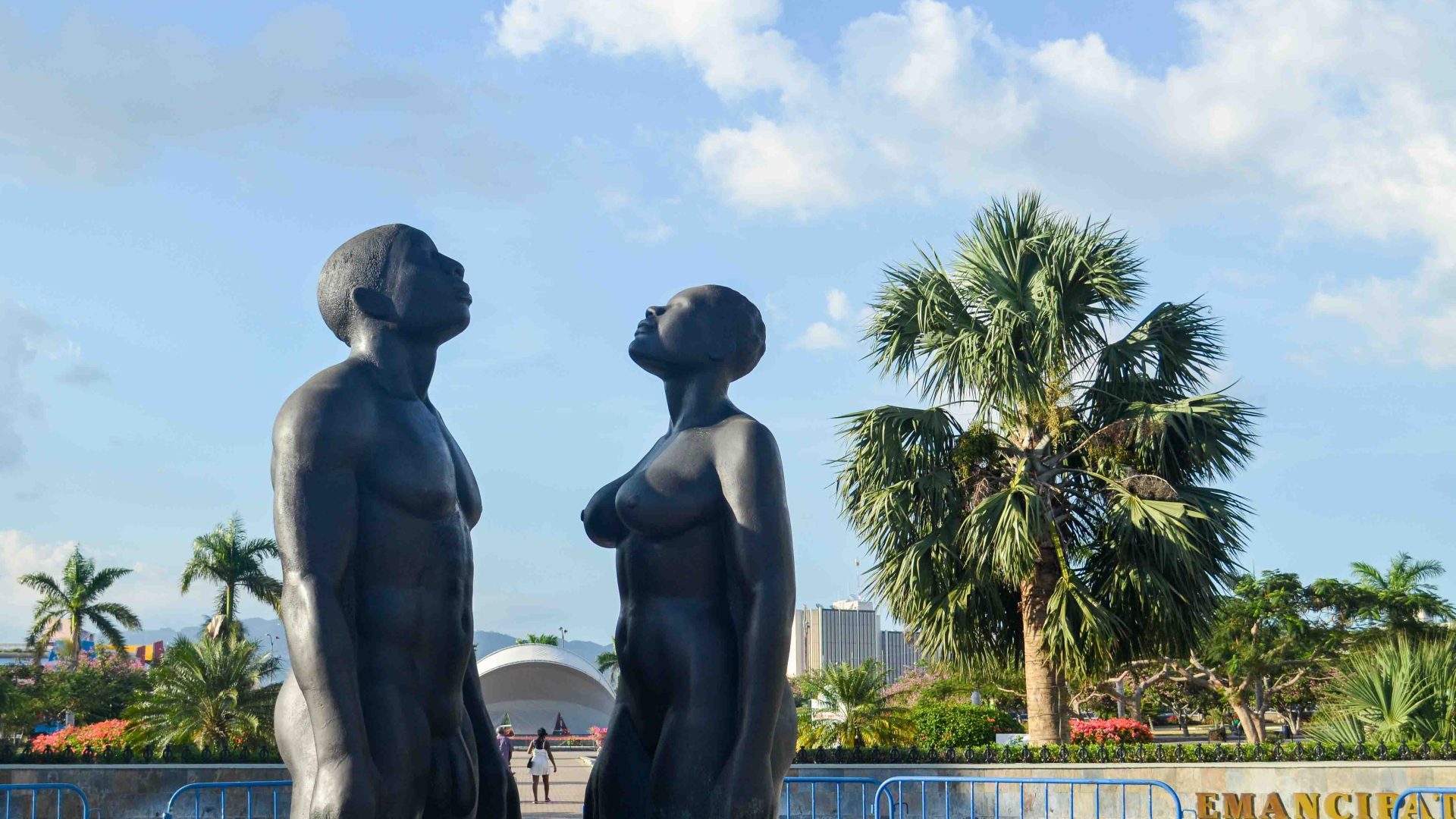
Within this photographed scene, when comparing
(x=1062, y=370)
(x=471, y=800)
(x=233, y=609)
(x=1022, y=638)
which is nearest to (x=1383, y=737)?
(x=1022, y=638)

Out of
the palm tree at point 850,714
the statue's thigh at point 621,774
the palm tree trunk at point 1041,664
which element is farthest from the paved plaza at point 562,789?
the statue's thigh at point 621,774

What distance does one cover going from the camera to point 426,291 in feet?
11.5

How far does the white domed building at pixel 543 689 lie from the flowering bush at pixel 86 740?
3096 centimetres

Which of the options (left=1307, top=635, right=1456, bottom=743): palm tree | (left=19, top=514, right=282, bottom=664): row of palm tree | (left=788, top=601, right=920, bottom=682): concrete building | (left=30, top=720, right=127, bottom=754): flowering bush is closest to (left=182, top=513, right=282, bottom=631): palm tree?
(left=19, top=514, right=282, bottom=664): row of palm tree

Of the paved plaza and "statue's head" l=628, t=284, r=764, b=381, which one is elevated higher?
"statue's head" l=628, t=284, r=764, b=381

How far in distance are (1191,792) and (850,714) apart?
19.8 ft

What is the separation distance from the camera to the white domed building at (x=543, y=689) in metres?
52.1

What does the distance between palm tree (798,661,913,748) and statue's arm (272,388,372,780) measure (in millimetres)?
14706

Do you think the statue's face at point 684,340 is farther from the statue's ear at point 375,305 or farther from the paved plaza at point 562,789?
the paved plaza at point 562,789

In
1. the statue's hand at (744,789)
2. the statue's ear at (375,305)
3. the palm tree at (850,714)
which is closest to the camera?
the statue's hand at (744,789)

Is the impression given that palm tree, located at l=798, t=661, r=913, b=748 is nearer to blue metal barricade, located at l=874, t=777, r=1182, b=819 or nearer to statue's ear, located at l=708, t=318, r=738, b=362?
blue metal barricade, located at l=874, t=777, r=1182, b=819

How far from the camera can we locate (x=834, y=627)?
498ft

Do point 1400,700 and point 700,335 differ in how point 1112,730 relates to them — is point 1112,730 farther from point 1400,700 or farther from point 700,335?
point 700,335

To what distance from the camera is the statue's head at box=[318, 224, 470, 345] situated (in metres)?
3.50
